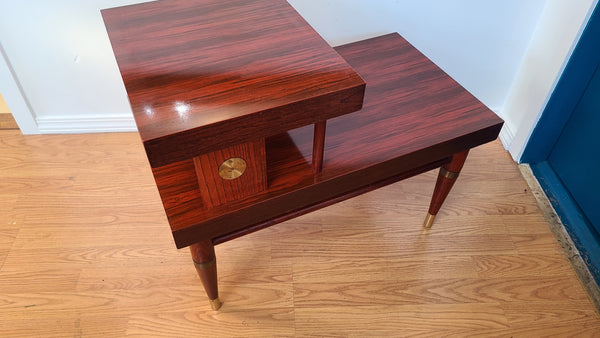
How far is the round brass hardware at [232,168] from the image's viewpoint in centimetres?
73

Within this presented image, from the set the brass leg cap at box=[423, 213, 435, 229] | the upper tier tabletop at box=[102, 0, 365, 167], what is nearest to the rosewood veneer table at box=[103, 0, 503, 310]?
the upper tier tabletop at box=[102, 0, 365, 167]

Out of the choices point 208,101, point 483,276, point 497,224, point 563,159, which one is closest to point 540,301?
point 483,276

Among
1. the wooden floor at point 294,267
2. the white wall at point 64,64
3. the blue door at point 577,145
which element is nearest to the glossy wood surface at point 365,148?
the wooden floor at point 294,267

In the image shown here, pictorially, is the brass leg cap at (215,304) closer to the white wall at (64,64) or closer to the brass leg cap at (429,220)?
the brass leg cap at (429,220)

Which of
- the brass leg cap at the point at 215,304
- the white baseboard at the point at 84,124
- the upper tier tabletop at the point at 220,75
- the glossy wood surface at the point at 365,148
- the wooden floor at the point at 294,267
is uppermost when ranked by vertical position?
the upper tier tabletop at the point at 220,75

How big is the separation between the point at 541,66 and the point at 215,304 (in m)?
1.18

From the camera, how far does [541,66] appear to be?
1.30m

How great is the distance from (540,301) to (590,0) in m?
0.78

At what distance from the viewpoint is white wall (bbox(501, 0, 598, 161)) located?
1.15 metres

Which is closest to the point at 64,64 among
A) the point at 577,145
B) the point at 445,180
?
the point at 445,180

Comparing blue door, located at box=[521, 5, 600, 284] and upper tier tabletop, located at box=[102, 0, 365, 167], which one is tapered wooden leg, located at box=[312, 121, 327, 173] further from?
blue door, located at box=[521, 5, 600, 284]

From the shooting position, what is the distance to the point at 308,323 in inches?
40.3

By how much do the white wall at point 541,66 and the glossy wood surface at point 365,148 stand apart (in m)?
0.39

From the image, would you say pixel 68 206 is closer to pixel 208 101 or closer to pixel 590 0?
pixel 208 101
